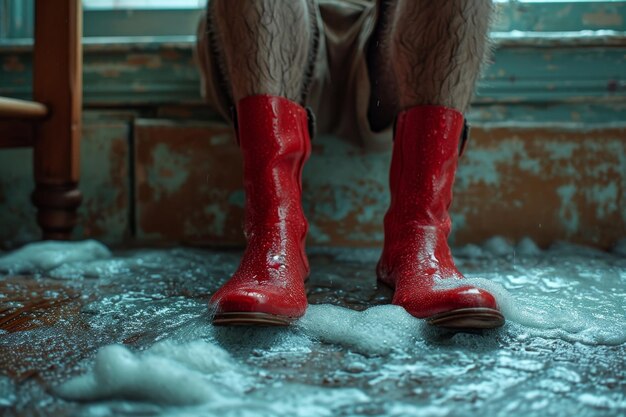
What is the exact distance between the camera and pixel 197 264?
3.63 ft

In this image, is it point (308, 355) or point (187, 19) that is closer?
point (308, 355)

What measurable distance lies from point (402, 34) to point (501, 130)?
1.65 ft

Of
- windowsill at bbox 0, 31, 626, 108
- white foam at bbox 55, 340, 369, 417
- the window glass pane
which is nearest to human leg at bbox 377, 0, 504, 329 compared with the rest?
white foam at bbox 55, 340, 369, 417

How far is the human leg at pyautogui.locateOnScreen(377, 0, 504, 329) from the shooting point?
0.83 m

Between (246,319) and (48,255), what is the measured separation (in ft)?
2.02

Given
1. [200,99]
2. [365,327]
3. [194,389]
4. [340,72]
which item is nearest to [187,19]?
[200,99]

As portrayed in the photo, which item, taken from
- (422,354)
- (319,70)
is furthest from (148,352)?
(319,70)

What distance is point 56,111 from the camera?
1181 millimetres

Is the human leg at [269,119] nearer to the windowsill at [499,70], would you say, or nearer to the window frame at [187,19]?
the windowsill at [499,70]

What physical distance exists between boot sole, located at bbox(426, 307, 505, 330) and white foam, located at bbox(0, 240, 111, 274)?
74 centimetres

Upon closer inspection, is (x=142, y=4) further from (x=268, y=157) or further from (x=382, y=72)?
(x=268, y=157)

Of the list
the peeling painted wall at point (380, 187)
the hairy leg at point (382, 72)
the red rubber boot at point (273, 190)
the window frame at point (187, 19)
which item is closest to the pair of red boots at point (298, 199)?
the red rubber boot at point (273, 190)

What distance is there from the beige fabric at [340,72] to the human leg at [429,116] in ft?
0.52

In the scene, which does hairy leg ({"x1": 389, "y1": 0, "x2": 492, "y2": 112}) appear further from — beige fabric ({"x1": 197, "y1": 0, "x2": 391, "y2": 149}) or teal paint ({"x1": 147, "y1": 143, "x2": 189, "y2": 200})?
Answer: teal paint ({"x1": 147, "y1": 143, "x2": 189, "y2": 200})
